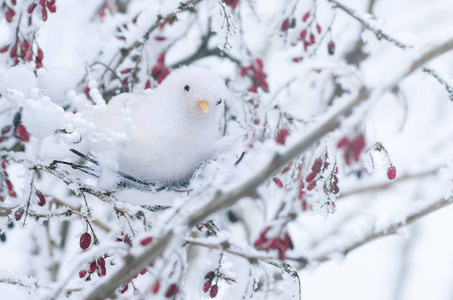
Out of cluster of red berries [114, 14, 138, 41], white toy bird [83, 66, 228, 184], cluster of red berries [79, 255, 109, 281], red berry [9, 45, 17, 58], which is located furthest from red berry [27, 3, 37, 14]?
cluster of red berries [79, 255, 109, 281]

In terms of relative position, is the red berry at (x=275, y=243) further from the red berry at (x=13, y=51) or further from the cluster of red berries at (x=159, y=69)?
the red berry at (x=13, y=51)

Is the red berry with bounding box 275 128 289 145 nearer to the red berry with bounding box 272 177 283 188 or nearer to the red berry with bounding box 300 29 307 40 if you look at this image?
the red berry with bounding box 272 177 283 188

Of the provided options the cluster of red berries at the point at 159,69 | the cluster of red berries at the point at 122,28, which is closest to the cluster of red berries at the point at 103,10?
the cluster of red berries at the point at 122,28

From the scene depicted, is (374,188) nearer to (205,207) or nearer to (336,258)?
(336,258)

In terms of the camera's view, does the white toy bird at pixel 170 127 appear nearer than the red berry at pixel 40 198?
Yes

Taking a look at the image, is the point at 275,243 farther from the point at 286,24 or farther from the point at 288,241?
the point at 286,24

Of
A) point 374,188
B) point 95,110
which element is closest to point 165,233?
point 95,110
